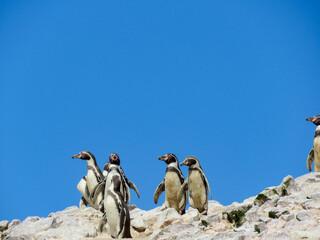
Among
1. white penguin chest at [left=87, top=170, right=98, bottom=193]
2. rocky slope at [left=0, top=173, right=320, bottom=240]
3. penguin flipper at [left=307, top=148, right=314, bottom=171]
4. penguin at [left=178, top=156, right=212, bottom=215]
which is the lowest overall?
rocky slope at [left=0, top=173, right=320, bottom=240]

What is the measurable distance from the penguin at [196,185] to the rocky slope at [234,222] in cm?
96

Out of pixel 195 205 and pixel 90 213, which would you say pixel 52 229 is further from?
pixel 195 205

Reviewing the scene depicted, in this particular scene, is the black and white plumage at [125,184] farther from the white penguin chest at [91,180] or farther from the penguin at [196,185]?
the white penguin chest at [91,180]

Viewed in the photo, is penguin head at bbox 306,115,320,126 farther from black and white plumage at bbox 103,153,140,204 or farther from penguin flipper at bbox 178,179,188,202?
black and white plumage at bbox 103,153,140,204

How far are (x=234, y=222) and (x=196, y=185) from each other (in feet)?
13.8

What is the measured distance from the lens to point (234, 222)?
12133 millimetres

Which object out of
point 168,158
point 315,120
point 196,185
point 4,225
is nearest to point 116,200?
point 196,185

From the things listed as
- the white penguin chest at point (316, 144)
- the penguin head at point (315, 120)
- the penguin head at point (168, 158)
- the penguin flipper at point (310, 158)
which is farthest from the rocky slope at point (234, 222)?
the penguin head at point (315, 120)

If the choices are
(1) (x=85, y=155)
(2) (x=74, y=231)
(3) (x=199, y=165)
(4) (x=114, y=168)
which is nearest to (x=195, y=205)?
(3) (x=199, y=165)

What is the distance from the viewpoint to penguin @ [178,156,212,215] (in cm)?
1625

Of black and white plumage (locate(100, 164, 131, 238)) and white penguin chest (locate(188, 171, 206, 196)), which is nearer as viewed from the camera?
black and white plumage (locate(100, 164, 131, 238))

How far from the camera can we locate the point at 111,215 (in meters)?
14.3

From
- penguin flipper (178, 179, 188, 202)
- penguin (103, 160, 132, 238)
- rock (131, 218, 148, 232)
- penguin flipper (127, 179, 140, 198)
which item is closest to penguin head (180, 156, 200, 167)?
penguin flipper (178, 179, 188, 202)

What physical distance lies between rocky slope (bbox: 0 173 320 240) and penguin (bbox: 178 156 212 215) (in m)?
0.96
